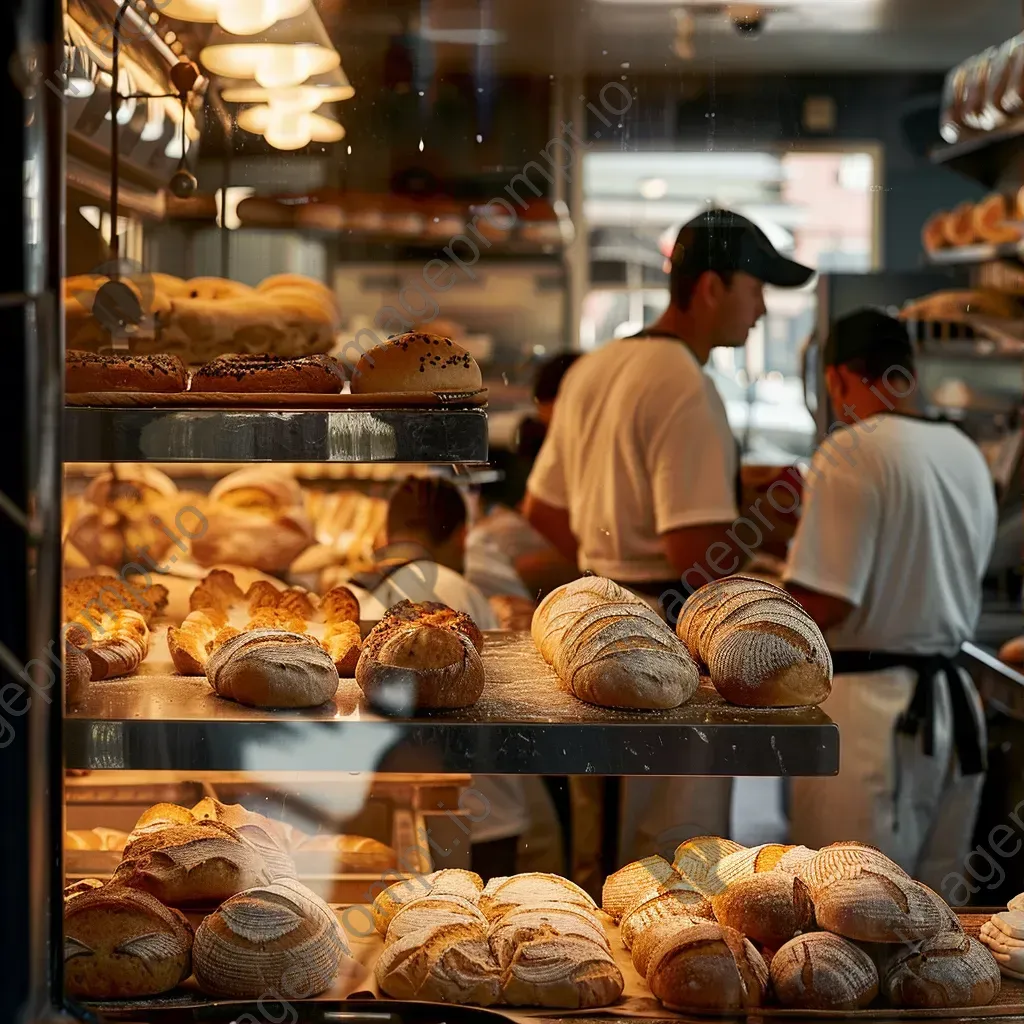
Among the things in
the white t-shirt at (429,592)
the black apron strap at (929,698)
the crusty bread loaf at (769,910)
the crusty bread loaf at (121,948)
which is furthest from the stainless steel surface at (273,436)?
the black apron strap at (929,698)

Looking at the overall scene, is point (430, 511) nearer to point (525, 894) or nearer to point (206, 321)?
point (206, 321)

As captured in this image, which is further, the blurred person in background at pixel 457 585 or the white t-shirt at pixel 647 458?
the white t-shirt at pixel 647 458

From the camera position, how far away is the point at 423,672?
4.59ft

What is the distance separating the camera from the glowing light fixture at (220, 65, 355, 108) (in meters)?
2.21

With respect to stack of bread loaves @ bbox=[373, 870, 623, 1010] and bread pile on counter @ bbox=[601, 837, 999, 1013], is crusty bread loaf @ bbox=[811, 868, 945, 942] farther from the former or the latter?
stack of bread loaves @ bbox=[373, 870, 623, 1010]

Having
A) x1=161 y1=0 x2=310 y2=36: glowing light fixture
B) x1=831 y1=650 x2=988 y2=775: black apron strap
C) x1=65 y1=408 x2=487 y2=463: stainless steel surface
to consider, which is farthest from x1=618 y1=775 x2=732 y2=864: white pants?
x1=161 y1=0 x2=310 y2=36: glowing light fixture

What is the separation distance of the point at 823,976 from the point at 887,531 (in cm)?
138

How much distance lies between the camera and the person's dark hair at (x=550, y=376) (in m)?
2.82

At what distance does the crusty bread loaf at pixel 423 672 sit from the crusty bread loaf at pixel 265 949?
0.25m

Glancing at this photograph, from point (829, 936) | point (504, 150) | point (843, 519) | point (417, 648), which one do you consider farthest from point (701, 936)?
point (504, 150)

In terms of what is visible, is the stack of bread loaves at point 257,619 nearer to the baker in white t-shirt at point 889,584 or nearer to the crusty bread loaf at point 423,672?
the crusty bread loaf at point 423,672

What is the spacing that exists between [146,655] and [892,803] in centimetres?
169

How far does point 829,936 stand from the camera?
1.44 metres

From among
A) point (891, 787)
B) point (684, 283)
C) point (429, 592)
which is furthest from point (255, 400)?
point (891, 787)
